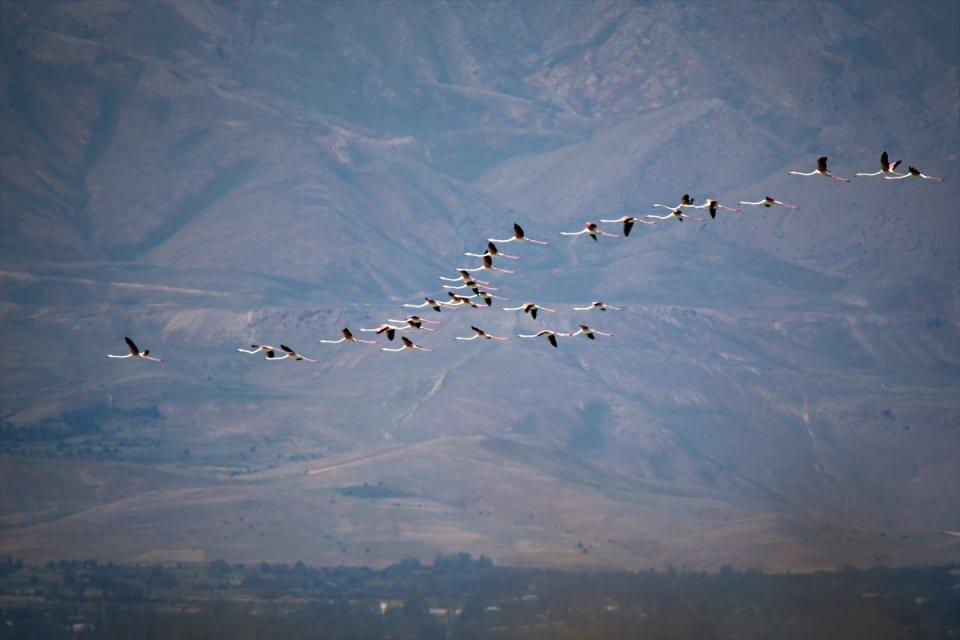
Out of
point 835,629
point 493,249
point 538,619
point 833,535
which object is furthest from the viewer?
point 833,535

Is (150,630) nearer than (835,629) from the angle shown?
No

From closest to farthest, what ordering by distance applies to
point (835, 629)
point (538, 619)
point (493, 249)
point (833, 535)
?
point (493, 249), point (835, 629), point (538, 619), point (833, 535)

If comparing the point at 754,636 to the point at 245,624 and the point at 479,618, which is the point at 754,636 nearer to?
the point at 479,618

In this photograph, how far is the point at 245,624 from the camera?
616 feet

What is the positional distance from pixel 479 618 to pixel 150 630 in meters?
40.3

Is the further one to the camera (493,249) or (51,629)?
(51,629)

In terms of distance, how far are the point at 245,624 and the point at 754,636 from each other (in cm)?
6039

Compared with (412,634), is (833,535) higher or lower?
higher

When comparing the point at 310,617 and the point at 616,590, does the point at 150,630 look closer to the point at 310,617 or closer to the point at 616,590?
the point at 310,617

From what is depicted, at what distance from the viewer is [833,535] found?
199 metres

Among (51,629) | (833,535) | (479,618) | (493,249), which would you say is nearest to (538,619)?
(479,618)

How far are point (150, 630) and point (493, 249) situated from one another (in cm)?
14233

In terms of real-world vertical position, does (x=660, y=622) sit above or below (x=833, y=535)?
below

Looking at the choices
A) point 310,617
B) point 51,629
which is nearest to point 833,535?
point 310,617
